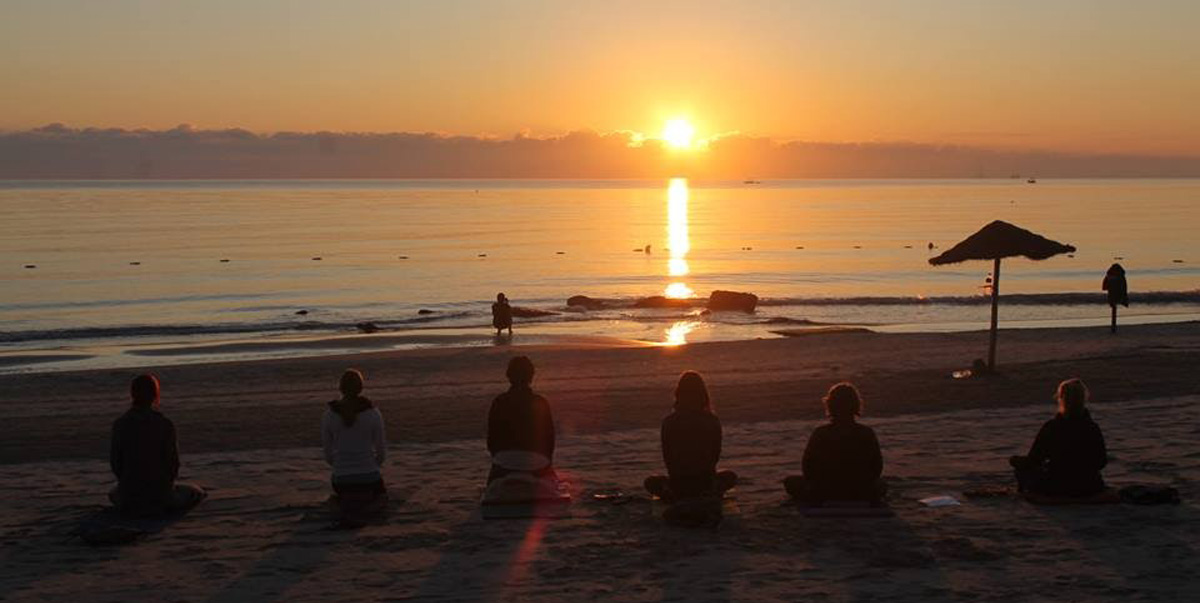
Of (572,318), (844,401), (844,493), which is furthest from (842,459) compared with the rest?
(572,318)

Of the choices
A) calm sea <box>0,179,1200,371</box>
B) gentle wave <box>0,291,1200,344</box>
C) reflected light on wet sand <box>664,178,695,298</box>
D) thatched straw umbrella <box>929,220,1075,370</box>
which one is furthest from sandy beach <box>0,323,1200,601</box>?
reflected light on wet sand <box>664,178,695,298</box>

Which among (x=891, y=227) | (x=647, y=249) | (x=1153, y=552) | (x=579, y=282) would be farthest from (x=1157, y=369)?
(x=891, y=227)

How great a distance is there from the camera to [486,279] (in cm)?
6600

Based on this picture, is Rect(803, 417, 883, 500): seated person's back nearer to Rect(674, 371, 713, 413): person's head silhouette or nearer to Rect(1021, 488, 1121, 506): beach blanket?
Rect(674, 371, 713, 413): person's head silhouette

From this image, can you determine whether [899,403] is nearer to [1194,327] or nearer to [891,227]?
[1194,327]

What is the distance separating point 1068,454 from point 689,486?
3.04 metres

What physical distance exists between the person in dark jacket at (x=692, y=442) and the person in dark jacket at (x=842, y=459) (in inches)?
30.0

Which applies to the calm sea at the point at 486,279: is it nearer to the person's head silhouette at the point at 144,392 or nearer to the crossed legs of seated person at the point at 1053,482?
the person's head silhouette at the point at 144,392

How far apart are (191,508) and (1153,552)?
7508 mm

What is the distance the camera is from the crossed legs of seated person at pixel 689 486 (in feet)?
34.4

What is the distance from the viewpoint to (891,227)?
405 ft

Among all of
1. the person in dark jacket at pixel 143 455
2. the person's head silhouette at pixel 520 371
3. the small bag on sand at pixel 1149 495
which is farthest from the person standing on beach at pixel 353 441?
the small bag on sand at pixel 1149 495

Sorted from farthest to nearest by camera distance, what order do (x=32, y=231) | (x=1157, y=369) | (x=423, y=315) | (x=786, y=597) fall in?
(x=32, y=231)
(x=423, y=315)
(x=1157, y=369)
(x=786, y=597)

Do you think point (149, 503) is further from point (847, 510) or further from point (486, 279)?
point (486, 279)
